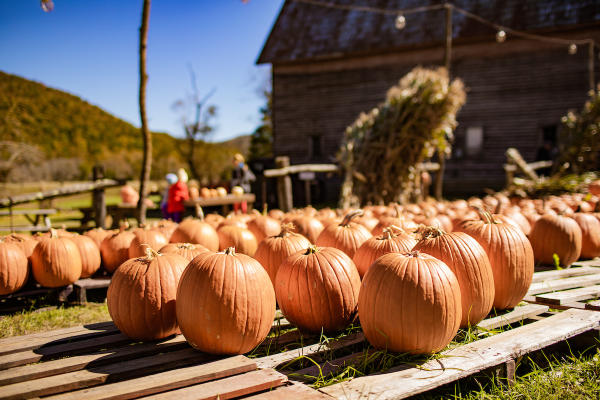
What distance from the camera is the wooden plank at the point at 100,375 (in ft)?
5.81

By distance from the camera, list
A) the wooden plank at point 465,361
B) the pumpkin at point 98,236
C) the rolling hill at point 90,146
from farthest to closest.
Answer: the rolling hill at point 90,146, the pumpkin at point 98,236, the wooden plank at point 465,361

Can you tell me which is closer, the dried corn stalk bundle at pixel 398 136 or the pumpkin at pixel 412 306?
the pumpkin at pixel 412 306

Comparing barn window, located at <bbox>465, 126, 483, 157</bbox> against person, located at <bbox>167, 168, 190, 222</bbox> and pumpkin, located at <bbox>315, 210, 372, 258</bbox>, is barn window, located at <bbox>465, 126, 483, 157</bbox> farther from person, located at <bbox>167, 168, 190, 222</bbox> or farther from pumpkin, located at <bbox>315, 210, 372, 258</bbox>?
pumpkin, located at <bbox>315, 210, 372, 258</bbox>

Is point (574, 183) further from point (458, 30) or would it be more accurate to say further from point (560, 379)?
point (458, 30)

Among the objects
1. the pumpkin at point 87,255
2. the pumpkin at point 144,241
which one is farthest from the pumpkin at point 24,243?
the pumpkin at point 144,241

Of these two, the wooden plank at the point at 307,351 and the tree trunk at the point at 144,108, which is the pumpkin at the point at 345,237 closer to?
the wooden plank at the point at 307,351

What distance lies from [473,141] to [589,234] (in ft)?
48.2

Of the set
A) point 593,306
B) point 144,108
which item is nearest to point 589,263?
point 593,306

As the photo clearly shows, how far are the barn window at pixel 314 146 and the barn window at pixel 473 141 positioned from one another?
22.2ft

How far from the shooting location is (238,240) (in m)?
4.07

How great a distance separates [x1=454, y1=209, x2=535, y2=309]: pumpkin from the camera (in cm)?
293

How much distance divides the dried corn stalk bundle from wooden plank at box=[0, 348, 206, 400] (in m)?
6.38

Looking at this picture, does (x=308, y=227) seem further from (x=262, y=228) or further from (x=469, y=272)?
(x=469, y=272)

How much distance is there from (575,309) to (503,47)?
56.4 ft
